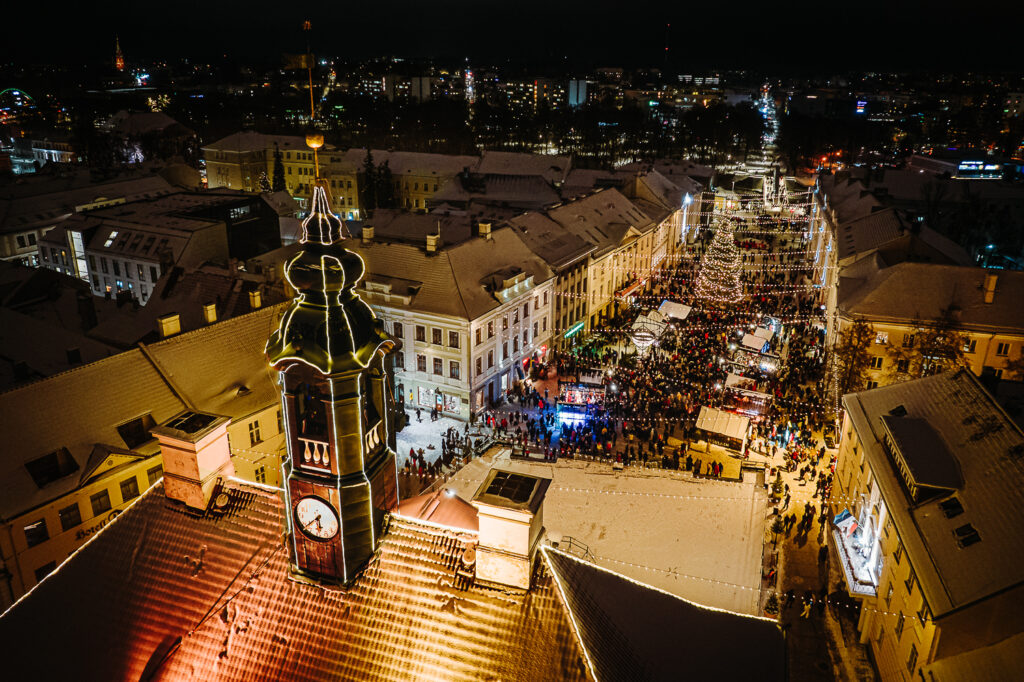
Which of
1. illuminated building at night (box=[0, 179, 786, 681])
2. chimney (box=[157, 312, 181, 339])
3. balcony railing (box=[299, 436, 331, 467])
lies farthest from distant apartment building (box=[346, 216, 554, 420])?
balcony railing (box=[299, 436, 331, 467])

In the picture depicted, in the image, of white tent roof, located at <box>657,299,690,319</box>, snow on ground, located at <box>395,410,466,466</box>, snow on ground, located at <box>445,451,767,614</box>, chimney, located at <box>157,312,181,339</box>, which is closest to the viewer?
snow on ground, located at <box>445,451,767,614</box>

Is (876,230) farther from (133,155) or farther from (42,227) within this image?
(133,155)

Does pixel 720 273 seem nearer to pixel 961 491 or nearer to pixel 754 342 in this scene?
pixel 754 342

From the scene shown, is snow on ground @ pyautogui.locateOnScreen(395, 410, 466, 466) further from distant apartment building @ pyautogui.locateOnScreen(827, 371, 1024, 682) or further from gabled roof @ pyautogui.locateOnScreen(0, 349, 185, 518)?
distant apartment building @ pyautogui.locateOnScreen(827, 371, 1024, 682)

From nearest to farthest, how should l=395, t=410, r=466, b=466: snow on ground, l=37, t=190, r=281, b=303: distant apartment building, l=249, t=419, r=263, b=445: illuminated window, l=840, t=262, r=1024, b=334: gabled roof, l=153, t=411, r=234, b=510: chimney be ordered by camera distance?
l=153, t=411, r=234, b=510: chimney, l=249, t=419, r=263, b=445: illuminated window, l=395, t=410, r=466, b=466: snow on ground, l=840, t=262, r=1024, b=334: gabled roof, l=37, t=190, r=281, b=303: distant apartment building

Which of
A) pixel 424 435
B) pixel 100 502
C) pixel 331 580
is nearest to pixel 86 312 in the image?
pixel 100 502

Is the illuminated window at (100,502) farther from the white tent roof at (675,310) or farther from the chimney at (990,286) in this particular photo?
the chimney at (990,286)
